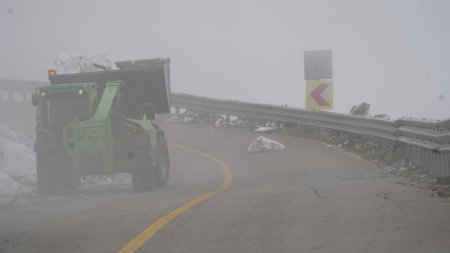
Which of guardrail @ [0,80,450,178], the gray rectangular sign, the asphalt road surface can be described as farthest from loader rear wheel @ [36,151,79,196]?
the gray rectangular sign

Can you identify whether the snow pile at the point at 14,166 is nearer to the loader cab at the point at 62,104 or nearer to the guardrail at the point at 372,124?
the loader cab at the point at 62,104

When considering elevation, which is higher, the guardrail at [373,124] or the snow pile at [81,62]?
the snow pile at [81,62]

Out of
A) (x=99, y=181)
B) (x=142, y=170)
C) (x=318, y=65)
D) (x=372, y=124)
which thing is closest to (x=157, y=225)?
(x=142, y=170)

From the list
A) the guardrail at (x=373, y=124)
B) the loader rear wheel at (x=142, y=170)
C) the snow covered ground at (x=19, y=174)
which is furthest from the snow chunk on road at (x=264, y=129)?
the loader rear wheel at (x=142, y=170)

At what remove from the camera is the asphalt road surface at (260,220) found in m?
6.88

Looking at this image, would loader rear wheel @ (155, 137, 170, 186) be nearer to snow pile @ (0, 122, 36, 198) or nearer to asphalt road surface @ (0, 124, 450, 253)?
asphalt road surface @ (0, 124, 450, 253)

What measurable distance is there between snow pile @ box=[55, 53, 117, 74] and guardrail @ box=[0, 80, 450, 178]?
7301 mm

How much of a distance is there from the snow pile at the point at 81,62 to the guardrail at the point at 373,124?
730 centimetres

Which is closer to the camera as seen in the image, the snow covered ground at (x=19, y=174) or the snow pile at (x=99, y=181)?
the snow covered ground at (x=19, y=174)

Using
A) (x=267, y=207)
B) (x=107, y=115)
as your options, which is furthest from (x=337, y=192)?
(x=107, y=115)

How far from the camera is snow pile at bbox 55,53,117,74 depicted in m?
21.1

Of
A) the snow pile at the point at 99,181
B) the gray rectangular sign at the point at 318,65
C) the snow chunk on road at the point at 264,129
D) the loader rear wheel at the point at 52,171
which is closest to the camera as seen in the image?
the loader rear wheel at the point at 52,171

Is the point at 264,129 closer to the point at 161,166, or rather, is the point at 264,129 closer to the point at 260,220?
the point at 161,166

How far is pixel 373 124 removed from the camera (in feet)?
65.0
